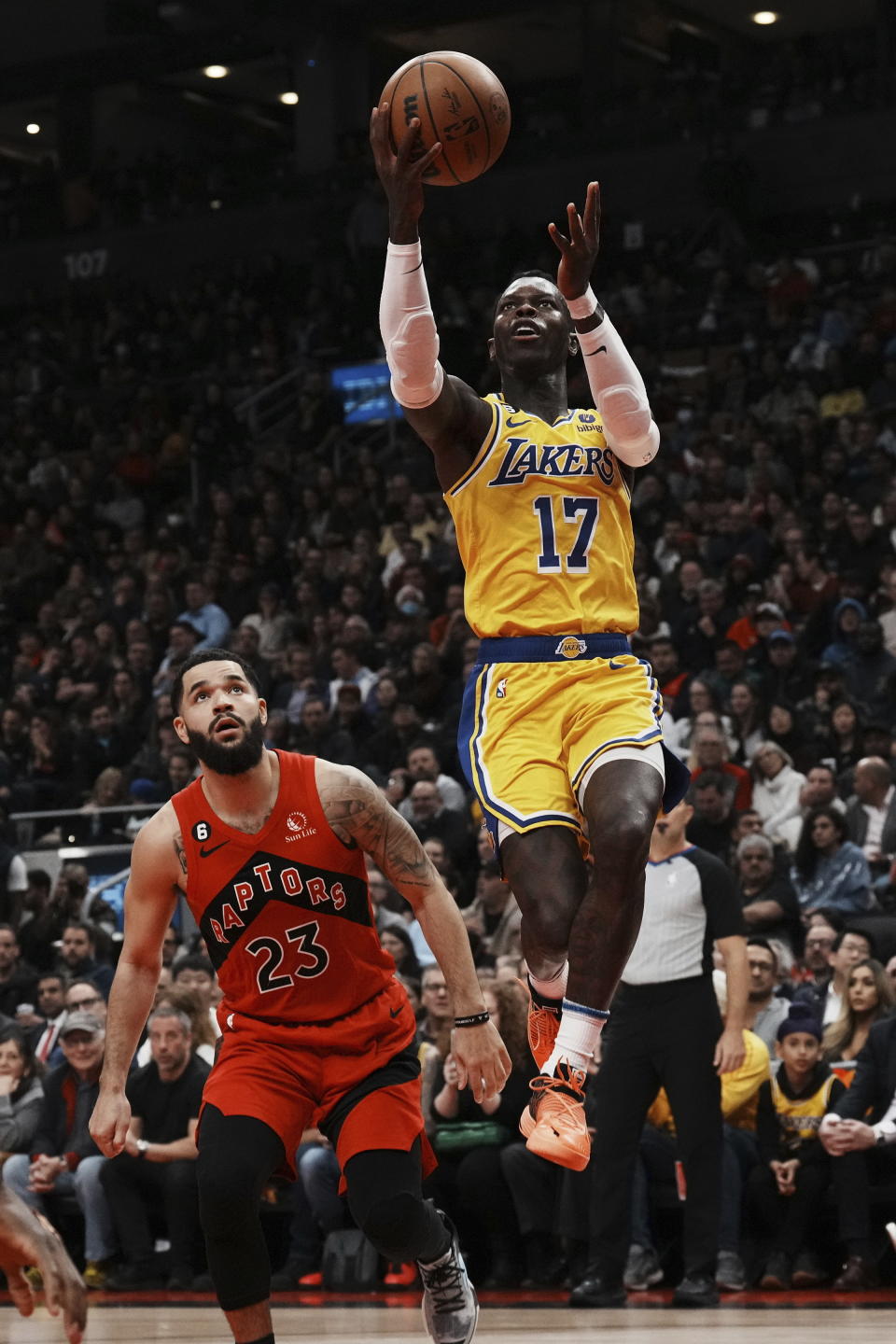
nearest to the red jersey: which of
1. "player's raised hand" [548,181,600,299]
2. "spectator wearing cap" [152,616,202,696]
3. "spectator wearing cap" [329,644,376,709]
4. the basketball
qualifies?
"player's raised hand" [548,181,600,299]

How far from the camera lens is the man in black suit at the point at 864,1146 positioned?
368 inches

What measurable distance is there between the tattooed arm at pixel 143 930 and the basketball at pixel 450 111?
2110mm

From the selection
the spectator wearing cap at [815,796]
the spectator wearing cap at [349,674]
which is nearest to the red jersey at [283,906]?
the spectator wearing cap at [815,796]

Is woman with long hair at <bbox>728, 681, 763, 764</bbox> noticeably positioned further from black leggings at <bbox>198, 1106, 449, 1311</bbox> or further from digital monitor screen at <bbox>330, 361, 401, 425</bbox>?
digital monitor screen at <bbox>330, 361, 401, 425</bbox>

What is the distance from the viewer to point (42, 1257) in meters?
4.61

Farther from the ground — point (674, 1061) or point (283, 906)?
point (283, 906)

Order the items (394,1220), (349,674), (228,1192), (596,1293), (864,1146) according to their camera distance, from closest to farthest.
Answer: (228,1192), (394,1220), (596,1293), (864,1146), (349,674)

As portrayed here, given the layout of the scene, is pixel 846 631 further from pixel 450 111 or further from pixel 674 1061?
pixel 450 111

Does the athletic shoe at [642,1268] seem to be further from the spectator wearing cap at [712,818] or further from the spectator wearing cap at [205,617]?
the spectator wearing cap at [205,617]

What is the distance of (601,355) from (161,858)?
79.4 inches

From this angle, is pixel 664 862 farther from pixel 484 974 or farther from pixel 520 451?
pixel 520 451

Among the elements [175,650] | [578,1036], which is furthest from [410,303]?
[175,650]

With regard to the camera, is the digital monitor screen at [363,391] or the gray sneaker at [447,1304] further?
the digital monitor screen at [363,391]

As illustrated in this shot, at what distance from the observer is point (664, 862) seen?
944 cm
